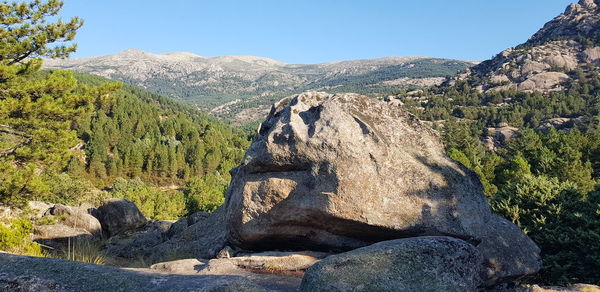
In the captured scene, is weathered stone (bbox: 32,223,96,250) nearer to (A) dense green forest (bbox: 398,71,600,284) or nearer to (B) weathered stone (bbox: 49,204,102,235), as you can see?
(B) weathered stone (bbox: 49,204,102,235)

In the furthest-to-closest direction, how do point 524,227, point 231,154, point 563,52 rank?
point 563,52, point 231,154, point 524,227

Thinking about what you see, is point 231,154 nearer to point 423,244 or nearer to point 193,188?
point 193,188

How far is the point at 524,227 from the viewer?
2103 cm

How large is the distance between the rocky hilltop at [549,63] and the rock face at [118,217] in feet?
550

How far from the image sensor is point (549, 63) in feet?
548

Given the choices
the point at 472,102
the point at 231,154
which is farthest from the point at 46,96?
the point at 472,102

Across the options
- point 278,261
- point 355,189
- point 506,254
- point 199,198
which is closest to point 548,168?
point 506,254

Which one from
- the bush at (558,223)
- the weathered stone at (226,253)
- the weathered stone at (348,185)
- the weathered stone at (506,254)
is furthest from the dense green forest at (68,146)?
the bush at (558,223)

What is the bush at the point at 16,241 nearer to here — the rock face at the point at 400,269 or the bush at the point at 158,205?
the rock face at the point at 400,269

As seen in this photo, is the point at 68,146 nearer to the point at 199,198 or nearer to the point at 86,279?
the point at 86,279

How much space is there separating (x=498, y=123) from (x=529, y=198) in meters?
113

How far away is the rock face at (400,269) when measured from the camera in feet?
23.0

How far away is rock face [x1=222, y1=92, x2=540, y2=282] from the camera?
10.4 metres

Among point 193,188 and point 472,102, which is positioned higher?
point 472,102
